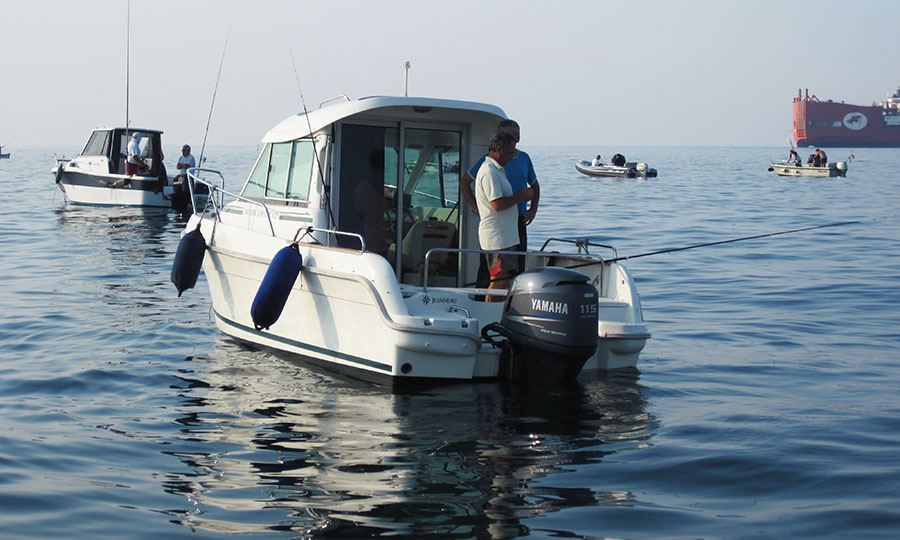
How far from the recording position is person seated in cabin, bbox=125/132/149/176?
80.9 feet

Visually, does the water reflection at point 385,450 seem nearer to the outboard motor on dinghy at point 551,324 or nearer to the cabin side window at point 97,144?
the outboard motor on dinghy at point 551,324

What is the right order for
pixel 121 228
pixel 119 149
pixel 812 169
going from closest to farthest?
pixel 121 228 → pixel 119 149 → pixel 812 169

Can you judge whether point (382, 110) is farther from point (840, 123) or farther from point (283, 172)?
point (840, 123)

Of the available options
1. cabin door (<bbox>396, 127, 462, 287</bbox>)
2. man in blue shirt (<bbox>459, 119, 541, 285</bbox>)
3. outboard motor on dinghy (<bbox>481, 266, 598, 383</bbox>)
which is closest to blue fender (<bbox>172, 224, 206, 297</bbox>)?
cabin door (<bbox>396, 127, 462, 287</bbox>)

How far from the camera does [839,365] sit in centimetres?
854

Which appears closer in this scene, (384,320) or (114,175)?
(384,320)

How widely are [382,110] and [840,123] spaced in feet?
367

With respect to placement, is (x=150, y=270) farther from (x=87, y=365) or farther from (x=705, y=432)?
(x=705, y=432)

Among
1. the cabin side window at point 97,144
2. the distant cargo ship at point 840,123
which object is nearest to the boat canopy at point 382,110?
the cabin side window at point 97,144

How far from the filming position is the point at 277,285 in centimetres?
725

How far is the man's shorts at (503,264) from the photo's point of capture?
7723mm

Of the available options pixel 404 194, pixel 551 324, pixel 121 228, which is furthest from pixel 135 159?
pixel 551 324

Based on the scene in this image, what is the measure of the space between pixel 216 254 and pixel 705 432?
4754 millimetres

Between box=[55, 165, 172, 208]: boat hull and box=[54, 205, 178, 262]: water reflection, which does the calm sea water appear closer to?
box=[54, 205, 178, 262]: water reflection
